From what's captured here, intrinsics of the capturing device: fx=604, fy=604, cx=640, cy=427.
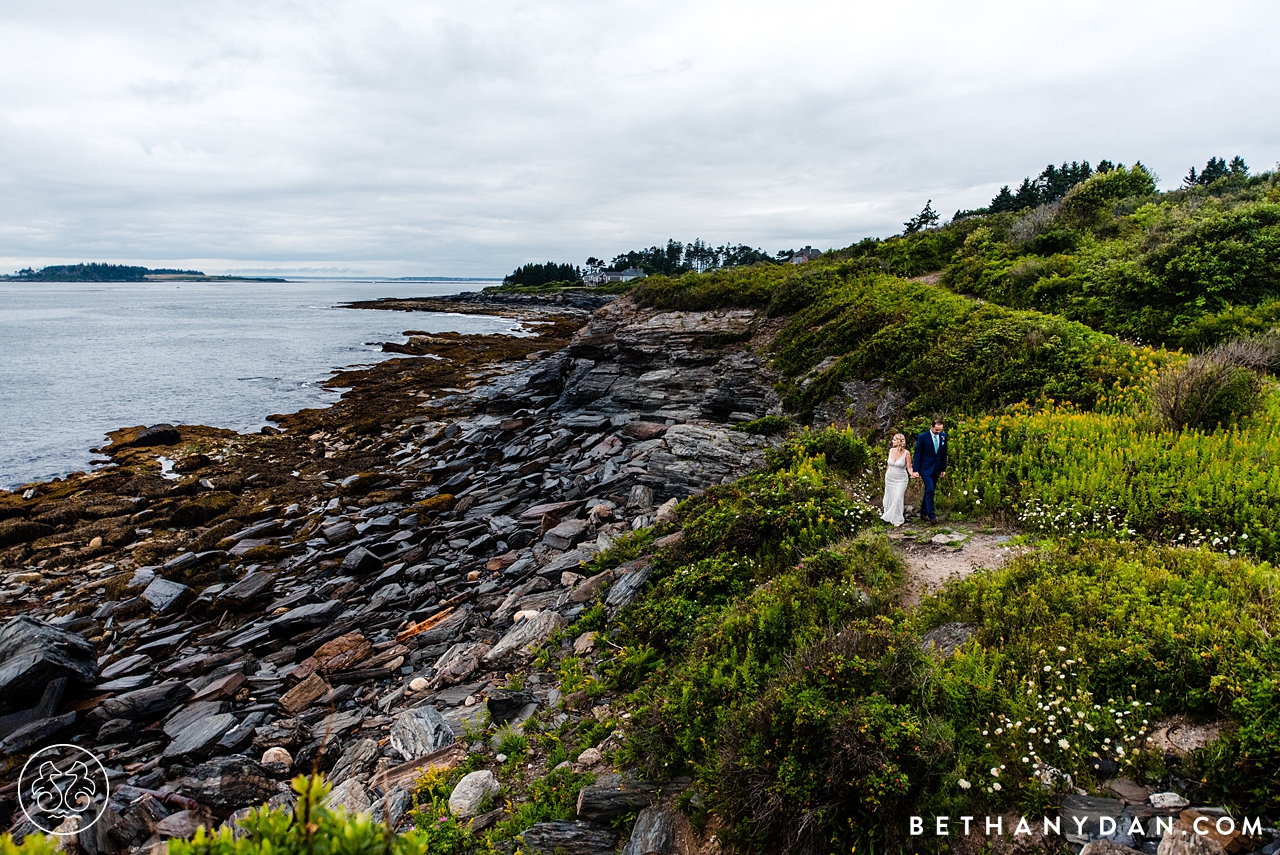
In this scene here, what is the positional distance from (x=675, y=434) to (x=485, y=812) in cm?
1205

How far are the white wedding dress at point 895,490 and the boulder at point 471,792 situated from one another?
7040 millimetres

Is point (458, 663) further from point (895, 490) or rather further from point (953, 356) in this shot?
point (953, 356)

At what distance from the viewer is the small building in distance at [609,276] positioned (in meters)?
146

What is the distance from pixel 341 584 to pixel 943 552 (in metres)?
12.7

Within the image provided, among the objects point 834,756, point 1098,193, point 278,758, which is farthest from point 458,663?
point 1098,193

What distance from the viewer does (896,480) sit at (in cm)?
994

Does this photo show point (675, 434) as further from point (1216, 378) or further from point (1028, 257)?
point (1028, 257)

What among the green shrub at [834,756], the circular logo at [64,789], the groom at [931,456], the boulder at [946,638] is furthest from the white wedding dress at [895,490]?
the circular logo at [64,789]

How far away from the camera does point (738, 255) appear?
142 metres

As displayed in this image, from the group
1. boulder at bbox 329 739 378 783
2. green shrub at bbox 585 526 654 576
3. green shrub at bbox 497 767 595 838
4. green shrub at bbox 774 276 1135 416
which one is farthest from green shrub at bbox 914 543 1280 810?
green shrub at bbox 774 276 1135 416

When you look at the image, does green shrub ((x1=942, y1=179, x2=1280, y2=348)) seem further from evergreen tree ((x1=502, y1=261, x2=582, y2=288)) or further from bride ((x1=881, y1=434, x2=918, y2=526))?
evergreen tree ((x1=502, y1=261, x2=582, y2=288))

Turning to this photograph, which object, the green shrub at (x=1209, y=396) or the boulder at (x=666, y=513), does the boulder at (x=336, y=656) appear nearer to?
the boulder at (x=666, y=513)

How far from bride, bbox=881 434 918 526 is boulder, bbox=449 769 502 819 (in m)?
7.04

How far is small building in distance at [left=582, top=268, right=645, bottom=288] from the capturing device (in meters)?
146
